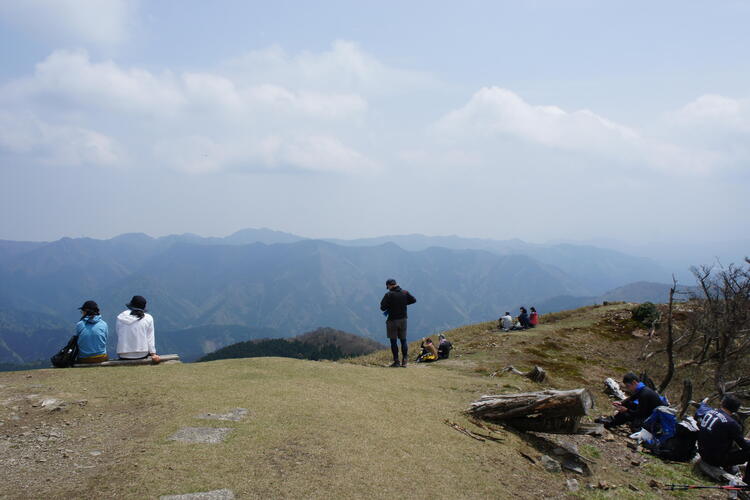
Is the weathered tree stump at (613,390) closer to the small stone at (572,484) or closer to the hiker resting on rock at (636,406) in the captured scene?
the hiker resting on rock at (636,406)

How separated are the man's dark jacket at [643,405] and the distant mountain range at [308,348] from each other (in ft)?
330

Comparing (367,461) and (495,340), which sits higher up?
(367,461)

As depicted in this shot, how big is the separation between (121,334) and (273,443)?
838cm

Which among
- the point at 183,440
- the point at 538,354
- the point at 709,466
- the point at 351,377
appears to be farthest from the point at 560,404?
the point at 538,354

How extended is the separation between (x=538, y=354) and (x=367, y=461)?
2177 centimetres

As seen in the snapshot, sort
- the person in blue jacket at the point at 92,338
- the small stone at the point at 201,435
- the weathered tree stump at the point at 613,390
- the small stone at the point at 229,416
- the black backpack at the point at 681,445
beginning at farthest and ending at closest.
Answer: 1. the weathered tree stump at the point at 613,390
2. the person in blue jacket at the point at 92,338
3. the black backpack at the point at 681,445
4. the small stone at the point at 229,416
5. the small stone at the point at 201,435

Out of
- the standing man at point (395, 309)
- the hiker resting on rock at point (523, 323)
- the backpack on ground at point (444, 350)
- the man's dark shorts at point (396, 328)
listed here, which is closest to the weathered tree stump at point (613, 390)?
the backpack on ground at point (444, 350)

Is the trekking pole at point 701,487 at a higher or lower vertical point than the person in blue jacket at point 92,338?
lower

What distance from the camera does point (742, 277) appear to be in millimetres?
29469

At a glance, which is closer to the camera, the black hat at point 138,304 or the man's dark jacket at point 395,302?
the black hat at point 138,304

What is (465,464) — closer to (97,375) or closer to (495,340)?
(97,375)

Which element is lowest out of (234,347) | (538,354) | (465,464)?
(234,347)

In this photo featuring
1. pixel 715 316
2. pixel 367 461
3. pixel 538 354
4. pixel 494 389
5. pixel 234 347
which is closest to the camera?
pixel 367 461

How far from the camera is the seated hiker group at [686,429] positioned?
1134 cm
